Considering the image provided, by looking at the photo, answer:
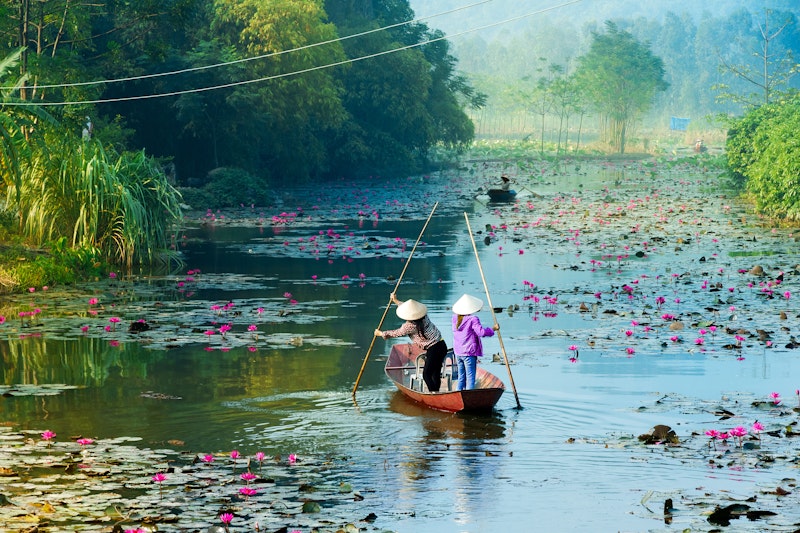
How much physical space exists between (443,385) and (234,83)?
35.9 meters

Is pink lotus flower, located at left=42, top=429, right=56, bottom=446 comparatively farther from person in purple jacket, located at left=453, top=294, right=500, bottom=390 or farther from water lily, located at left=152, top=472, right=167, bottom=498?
person in purple jacket, located at left=453, top=294, right=500, bottom=390

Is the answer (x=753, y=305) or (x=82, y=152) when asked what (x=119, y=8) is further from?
(x=753, y=305)

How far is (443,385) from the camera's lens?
14984mm

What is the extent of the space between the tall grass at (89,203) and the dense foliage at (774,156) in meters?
18.2

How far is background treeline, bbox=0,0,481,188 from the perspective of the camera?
1494 inches

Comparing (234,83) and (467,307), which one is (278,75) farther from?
(467,307)

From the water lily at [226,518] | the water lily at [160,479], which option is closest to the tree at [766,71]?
the water lily at [160,479]

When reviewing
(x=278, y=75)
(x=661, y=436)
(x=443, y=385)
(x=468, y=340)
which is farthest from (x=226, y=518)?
(x=278, y=75)

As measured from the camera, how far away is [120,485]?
10.2 meters

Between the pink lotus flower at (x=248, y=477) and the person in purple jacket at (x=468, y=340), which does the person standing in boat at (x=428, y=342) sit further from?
the pink lotus flower at (x=248, y=477)

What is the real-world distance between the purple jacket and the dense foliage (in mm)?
21829

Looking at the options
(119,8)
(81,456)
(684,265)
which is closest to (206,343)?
(81,456)

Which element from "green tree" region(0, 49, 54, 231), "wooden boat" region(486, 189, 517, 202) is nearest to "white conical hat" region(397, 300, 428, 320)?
"green tree" region(0, 49, 54, 231)

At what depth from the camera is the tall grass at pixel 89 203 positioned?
968 inches
